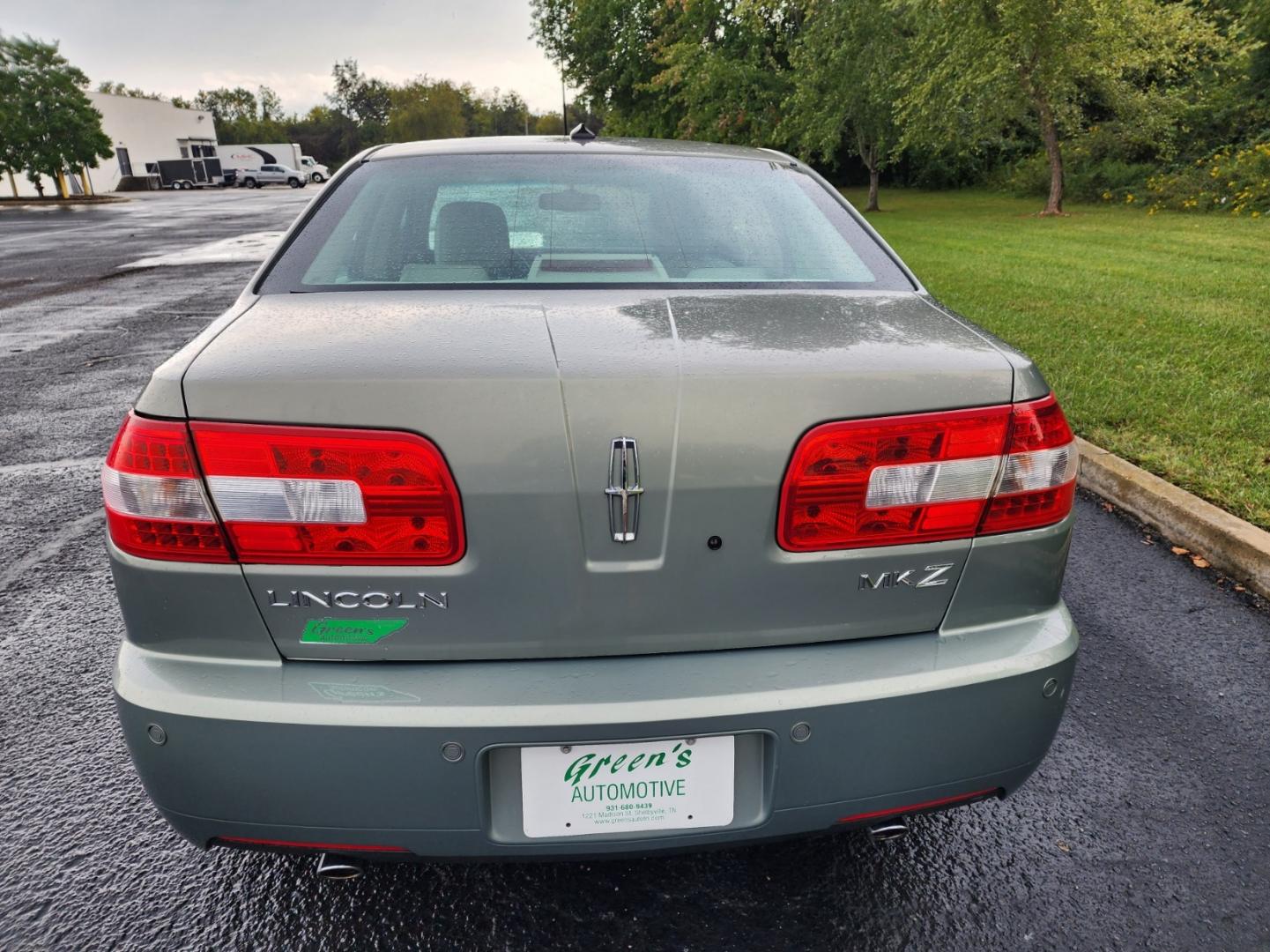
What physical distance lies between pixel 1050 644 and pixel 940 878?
674 millimetres

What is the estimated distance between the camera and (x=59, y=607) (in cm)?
327

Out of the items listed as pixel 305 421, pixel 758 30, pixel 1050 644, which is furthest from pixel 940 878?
pixel 758 30

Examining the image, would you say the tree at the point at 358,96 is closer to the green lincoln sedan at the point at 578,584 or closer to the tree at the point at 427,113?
the tree at the point at 427,113

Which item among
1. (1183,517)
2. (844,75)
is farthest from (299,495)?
(844,75)

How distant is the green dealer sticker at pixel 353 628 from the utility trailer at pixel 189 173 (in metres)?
67.6

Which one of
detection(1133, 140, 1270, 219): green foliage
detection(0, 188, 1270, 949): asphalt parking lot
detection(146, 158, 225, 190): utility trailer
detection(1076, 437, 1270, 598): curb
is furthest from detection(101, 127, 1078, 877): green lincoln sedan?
detection(146, 158, 225, 190): utility trailer

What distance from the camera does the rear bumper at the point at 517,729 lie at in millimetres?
1445

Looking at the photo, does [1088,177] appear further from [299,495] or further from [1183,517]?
[299,495]

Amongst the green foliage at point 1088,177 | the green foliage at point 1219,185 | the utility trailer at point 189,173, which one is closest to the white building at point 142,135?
the utility trailer at point 189,173

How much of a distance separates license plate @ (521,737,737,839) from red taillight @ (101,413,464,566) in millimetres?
389

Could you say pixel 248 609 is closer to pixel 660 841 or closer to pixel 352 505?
pixel 352 505

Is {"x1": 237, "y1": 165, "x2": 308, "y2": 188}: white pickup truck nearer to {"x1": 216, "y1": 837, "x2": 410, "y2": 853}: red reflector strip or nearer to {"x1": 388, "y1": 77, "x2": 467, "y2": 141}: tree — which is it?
{"x1": 388, "y1": 77, "x2": 467, "y2": 141}: tree

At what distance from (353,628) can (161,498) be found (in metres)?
0.38

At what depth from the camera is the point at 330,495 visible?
1451 millimetres
